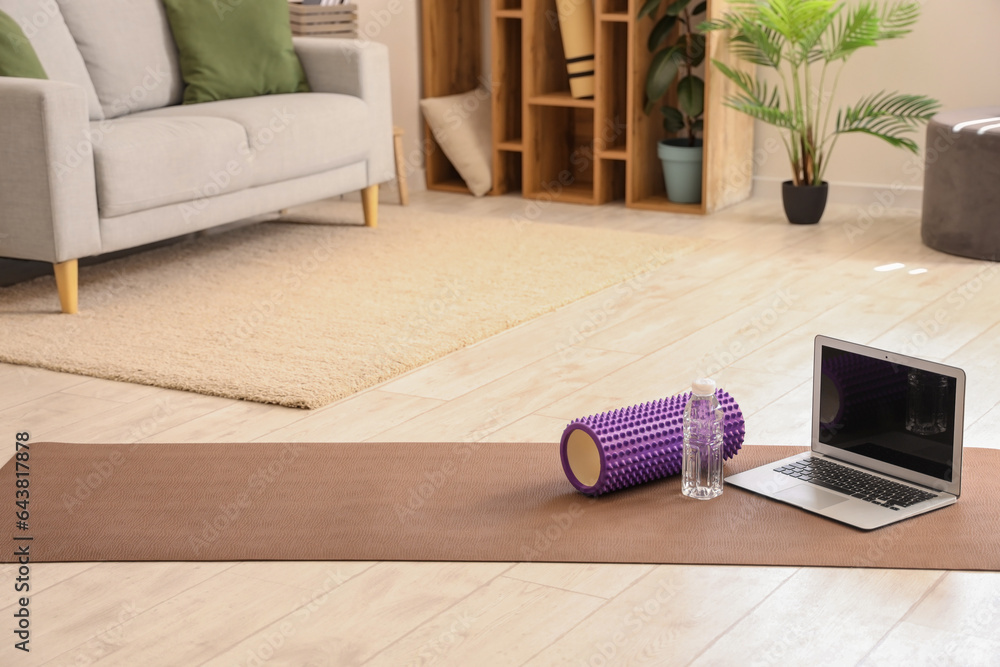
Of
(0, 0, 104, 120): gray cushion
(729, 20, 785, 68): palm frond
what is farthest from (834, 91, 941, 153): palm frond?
(0, 0, 104, 120): gray cushion

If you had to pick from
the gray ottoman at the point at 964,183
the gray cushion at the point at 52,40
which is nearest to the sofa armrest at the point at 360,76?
the gray cushion at the point at 52,40

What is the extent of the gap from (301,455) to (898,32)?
293cm

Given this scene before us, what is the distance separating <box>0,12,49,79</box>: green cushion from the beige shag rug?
0.64 m

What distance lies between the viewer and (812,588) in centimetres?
183

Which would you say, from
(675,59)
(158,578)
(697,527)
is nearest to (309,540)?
(158,578)

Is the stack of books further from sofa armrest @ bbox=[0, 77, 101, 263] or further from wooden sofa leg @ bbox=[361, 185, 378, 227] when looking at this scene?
sofa armrest @ bbox=[0, 77, 101, 263]

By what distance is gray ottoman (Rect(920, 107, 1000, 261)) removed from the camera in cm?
382

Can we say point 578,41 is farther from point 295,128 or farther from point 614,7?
point 295,128

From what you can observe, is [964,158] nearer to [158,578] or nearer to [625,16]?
[625,16]

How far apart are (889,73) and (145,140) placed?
280cm

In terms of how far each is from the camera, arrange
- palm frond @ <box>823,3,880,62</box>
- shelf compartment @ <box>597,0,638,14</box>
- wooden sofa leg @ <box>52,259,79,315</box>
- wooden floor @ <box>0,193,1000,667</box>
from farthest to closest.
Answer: shelf compartment @ <box>597,0,638,14</box> < palm frond @ <box>823,3,880,62</box> < wooden sofa leg @ <box>52,259,79,315</box> < wooden floor @ <box>0,193,1000,667</box>

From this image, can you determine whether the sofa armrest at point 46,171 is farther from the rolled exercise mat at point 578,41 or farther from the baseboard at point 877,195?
the baseboard at point 877,195

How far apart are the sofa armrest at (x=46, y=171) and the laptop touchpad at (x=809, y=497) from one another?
215cm

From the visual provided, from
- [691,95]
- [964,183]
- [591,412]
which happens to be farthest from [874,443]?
[691,95]
